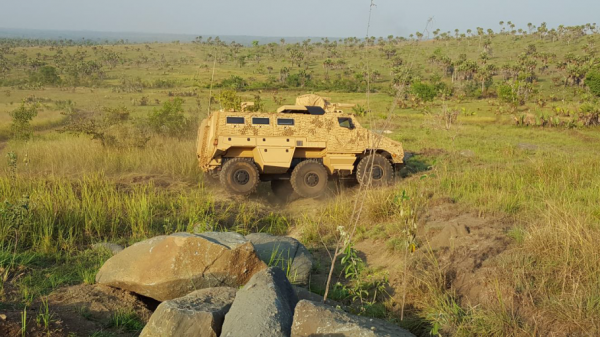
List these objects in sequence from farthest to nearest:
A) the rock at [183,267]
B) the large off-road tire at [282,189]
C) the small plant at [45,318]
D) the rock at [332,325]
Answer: the large off-road tire at [282,189], the rock at [183,267], the small plant at [45,318], the rock at [332,325]

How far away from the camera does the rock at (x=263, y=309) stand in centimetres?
405

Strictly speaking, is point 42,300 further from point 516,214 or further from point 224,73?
point 224,73

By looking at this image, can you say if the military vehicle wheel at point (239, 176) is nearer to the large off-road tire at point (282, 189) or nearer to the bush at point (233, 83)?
the large off-road tire at point (282, 189)

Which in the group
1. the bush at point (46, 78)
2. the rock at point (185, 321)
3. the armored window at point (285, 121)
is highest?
the armored window at point (285, 121)

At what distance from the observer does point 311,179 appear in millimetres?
11664

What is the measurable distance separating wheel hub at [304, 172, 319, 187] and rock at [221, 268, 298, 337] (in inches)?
265

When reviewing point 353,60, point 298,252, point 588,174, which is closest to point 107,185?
point 298,252

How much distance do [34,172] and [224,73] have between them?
61.2m

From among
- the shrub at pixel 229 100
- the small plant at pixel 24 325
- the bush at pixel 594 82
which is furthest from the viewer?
the bush at pixel 594 82

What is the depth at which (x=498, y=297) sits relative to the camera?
209 inches

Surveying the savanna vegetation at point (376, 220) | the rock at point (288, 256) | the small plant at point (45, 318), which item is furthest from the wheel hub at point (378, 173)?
the small plant at point (45, 318)

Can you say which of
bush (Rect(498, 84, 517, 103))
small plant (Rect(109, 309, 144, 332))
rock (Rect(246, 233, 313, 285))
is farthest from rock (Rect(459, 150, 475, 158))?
bush (Rect(498, 84, 517, 103))

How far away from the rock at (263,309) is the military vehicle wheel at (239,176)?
6.54 meters

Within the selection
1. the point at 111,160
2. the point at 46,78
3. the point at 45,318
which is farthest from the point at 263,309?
the point at 46,78
